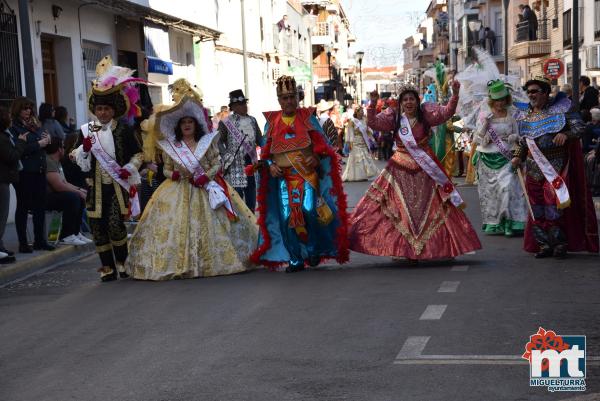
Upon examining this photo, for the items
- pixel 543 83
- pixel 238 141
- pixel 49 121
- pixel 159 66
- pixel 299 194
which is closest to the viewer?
pixel 299 194

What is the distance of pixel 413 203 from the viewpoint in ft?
34.2

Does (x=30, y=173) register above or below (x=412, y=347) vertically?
above

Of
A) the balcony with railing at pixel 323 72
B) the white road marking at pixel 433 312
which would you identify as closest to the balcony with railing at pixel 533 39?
the white road marking at pixel 433 312

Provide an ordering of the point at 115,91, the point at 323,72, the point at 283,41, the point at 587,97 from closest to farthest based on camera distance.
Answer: the point at 115,91
the point at 587,97
the point at 283,41
the point at 323,72

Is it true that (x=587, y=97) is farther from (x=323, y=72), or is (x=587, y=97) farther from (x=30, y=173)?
(x=323, y=72)

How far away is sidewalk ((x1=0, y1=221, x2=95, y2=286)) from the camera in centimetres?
1132

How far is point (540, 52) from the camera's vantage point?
4288cm

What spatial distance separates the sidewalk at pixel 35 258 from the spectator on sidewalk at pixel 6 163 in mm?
178

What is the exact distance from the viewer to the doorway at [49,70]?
20453 millimetres

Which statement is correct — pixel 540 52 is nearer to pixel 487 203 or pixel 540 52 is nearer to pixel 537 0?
pixel 537 0

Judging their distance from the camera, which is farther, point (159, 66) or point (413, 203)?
point (159, 66)

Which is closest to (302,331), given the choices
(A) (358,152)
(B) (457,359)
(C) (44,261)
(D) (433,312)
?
(D) (433,312)

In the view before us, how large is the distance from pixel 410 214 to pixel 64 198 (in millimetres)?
4987

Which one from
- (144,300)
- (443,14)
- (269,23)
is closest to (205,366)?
(144,300)
